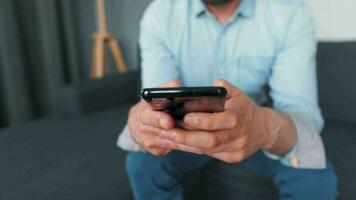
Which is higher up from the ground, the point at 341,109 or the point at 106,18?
the point at 106,18

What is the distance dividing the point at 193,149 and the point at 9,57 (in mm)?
1638

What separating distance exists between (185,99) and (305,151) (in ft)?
1.27

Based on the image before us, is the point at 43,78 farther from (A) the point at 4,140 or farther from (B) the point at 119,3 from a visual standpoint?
(A) the point at 4,140

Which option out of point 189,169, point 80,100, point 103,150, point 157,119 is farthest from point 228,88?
point 80,100

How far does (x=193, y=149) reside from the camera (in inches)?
24.2

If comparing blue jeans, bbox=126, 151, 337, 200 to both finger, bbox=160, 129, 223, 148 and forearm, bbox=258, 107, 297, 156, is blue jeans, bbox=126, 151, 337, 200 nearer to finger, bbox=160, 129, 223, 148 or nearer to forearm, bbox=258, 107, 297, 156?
forearm, bbox=258, 107, 297, 156

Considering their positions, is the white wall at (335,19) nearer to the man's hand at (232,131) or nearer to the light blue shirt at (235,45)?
the light blue shirt at (235,45)

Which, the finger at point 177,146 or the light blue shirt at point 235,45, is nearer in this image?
the finger at point 177,146

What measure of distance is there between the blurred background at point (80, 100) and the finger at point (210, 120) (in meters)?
0.38

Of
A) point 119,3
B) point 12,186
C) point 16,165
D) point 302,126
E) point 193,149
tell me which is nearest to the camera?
point 193,149

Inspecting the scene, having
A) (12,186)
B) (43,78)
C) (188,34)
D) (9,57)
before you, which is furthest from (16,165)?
(43,78)

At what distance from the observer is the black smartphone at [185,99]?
1.65ft

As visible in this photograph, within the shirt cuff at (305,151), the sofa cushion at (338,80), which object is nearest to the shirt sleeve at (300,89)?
the shirt cuff at (305,151)

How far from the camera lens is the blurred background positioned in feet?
3.34
